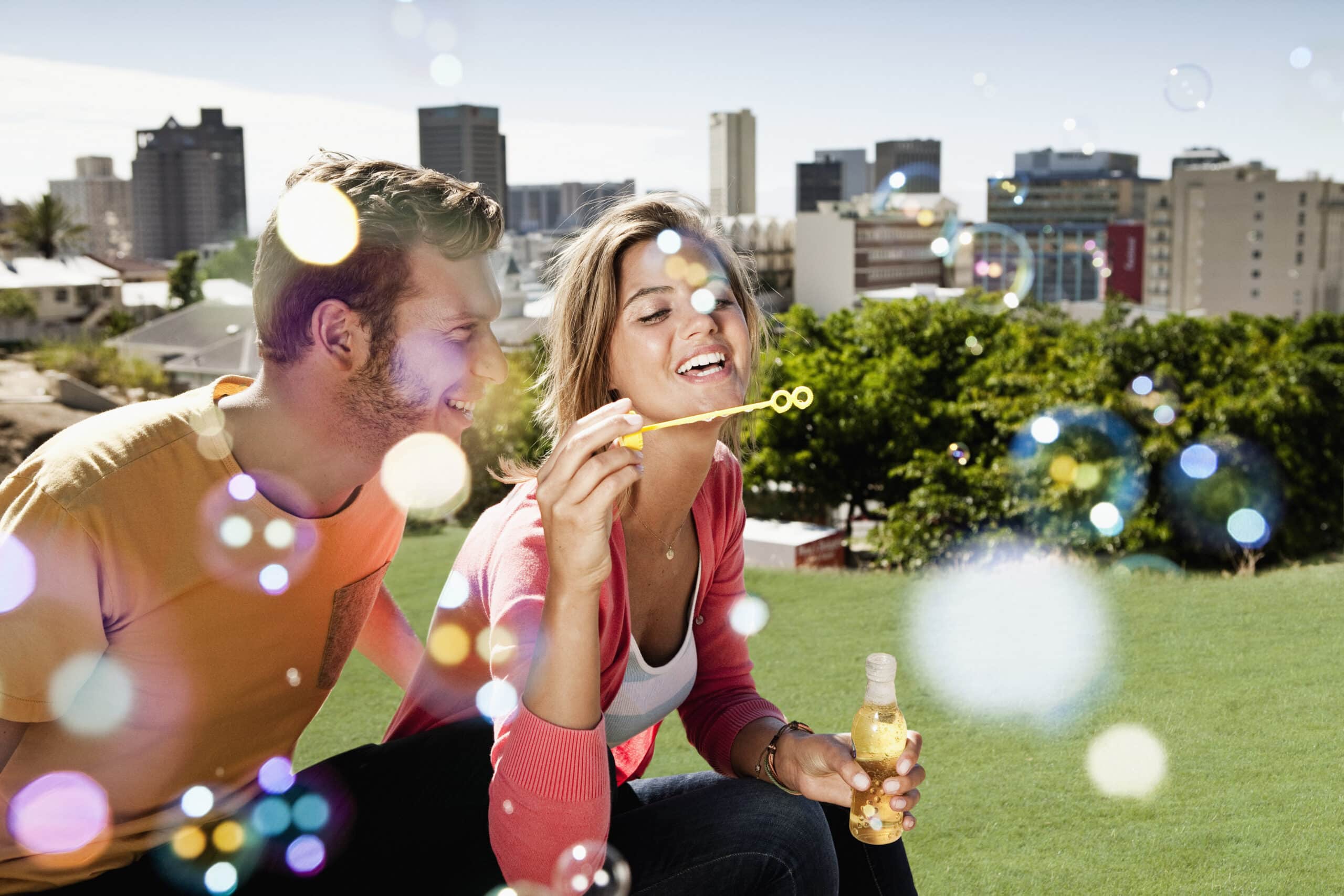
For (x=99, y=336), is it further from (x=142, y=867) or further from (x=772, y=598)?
(x=142, y=867)

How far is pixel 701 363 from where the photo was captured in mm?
1835

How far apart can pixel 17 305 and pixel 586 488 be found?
4564cm

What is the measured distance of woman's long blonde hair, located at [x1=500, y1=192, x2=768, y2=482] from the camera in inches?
73.8

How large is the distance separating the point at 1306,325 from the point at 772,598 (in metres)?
21.5

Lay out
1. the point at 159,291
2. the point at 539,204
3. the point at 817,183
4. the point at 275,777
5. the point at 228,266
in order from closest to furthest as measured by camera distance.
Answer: the point at 275,777
the point at 159,291
the point at 228,266
the point at 817,183
the point at 539,204

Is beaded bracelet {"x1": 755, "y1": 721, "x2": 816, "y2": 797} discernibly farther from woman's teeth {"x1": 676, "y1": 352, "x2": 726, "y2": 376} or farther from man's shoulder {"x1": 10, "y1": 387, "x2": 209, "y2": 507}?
man's shoulder {"x1": 10, "y1": 387, "x2": 209, "y2": 507}

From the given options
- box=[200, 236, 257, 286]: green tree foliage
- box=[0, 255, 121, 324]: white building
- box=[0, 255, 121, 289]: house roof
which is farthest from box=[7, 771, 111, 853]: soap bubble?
box=[200, 236, 257, 286]: green tree foliage

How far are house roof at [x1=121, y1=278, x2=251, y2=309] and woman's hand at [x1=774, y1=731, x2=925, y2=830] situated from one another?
1470 inches

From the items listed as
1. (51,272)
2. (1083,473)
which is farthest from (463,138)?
(1083,473)

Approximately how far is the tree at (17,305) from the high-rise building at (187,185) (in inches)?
3212

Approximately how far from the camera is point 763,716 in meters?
1.86

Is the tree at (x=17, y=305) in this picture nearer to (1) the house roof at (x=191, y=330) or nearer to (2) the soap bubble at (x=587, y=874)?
(1) the house roof at (x=191, y=330)

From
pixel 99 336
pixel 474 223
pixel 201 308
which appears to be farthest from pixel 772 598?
pixel 99 336

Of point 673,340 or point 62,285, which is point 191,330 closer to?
point 62,285
